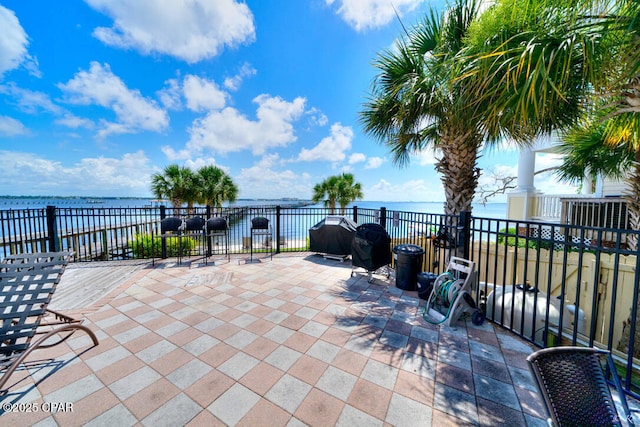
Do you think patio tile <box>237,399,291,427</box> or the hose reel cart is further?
the hose reel cart

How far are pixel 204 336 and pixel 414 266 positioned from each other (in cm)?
346

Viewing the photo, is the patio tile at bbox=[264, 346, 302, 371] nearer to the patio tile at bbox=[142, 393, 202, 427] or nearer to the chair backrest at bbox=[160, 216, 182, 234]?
the patio tile at bbox=[142, 393, 202, 427]

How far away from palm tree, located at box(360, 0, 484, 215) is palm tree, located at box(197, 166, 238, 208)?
36.4ft

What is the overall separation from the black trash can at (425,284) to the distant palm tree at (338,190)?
1130 centimetres

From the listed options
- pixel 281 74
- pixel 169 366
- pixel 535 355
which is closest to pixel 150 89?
pixel 281 74

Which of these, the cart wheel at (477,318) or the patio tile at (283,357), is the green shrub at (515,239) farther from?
the patio tile at (283,357)

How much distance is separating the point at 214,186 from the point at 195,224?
825 centimetres

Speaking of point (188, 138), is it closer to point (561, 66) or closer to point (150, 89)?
point (150, 89)

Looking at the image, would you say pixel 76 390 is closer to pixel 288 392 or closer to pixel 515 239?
pixel 288 392

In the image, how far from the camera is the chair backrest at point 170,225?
559 centimetres

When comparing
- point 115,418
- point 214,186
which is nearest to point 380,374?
point 115,418

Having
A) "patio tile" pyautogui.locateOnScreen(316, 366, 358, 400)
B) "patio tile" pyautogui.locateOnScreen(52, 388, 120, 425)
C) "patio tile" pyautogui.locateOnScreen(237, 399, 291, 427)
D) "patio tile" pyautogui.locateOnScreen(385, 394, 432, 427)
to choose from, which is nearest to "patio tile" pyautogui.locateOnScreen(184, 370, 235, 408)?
"patio tile" pyautogui.locateOnScreen(237, 399, 291, 427)

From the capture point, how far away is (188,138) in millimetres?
14562

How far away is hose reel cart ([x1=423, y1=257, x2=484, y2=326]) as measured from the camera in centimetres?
292
